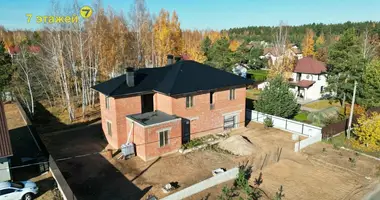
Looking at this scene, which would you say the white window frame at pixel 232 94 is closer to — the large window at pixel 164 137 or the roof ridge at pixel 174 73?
the roof ridge at pixel 174 73

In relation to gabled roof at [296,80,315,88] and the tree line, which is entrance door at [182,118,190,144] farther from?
gabled roof at [296,80,315,88]

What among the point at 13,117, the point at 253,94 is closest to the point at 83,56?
the point at 13,117

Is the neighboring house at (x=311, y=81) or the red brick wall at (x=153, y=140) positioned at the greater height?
the neighboring house at (x=311, y=81)

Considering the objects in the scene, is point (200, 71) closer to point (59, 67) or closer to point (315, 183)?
point (315, 183)

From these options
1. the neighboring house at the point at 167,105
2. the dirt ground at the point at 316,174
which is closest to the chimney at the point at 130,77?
the neighboring house at the point at 167,105

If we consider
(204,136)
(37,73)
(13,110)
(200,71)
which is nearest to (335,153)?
(204,136)

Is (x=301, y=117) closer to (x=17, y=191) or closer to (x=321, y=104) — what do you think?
(x=321, y=104)
